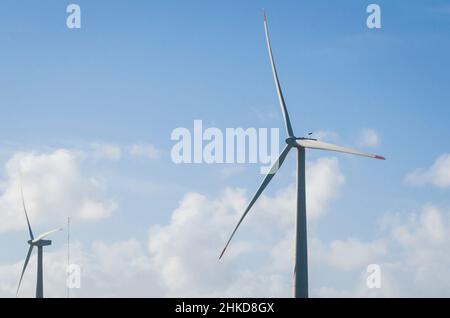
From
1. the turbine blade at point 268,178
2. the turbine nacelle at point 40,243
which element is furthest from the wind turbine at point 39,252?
the turbine blade at point 268,178

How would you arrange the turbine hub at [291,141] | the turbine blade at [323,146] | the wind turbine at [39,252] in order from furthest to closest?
1. the wind turbine at [39,252]
2. the turbine hub at [291,141]
3. the turbine blade at [323,146]

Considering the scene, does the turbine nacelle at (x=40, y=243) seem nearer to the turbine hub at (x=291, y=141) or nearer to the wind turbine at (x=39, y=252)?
the wind turbine at (x=39, y=252)

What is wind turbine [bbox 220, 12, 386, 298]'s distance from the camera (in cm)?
7662

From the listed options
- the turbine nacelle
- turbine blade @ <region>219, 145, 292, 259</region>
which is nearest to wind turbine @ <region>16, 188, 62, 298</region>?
the turbine nacelle

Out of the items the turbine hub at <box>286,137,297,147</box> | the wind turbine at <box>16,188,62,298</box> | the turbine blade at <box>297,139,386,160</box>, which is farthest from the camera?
the wind turbine at <box>16,188,62,298</box>

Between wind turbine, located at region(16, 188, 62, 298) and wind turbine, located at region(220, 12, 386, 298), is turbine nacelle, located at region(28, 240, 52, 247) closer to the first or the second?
wind turbine, located at region(16, 188, 62, 298)

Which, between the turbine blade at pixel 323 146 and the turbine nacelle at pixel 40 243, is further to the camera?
the turbine nacelle at pixel 40 243

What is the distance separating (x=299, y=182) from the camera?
81500 mm

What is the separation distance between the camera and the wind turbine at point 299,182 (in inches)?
3017

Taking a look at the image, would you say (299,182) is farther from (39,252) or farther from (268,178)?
(39,252)
